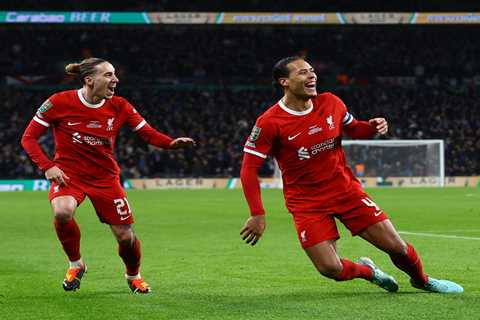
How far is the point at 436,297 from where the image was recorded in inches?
321

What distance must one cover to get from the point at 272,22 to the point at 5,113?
12.8 metres

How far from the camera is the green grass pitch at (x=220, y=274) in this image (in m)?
7.66

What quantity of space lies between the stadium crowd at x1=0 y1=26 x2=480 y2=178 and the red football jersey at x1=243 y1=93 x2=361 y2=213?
34.9m

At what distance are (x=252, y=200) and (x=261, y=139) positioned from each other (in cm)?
55

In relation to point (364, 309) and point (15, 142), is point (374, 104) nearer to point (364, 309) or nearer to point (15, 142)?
point (15, 142)

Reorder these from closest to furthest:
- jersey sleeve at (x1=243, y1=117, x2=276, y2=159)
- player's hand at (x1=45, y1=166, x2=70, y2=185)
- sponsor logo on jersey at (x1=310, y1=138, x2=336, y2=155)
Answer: jersey sleeve at (x1=243, y1=117, x2=276, y2=159) → sponsor logo on jersey at (x1=310, y1=138, x2=336, y2=155) → player's hand at (x1=45, y1=166, x2=70, y2=185)

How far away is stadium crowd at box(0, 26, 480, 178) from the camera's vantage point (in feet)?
153

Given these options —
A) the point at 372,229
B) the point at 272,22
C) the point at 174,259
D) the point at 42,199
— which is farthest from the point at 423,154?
the point at 372,229

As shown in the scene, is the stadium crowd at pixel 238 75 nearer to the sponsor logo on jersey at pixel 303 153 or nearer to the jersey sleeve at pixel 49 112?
the jersey sleeve at pixel 49 112

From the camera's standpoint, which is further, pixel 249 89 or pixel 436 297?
pixel 249 89

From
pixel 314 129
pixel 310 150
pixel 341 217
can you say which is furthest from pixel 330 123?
pixel 341 217

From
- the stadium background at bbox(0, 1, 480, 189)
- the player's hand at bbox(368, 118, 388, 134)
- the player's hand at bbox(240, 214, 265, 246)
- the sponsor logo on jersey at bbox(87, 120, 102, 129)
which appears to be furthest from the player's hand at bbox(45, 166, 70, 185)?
the stadium background at bbox(0, 1, 480, 189)

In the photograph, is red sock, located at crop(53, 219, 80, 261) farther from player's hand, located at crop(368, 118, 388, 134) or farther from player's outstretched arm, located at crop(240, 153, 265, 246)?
player's hand, located at crop(368, 118, 388, 134)

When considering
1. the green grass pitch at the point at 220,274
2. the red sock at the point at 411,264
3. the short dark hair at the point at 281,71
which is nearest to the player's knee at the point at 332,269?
the green grass pitch at the point at 220,274
